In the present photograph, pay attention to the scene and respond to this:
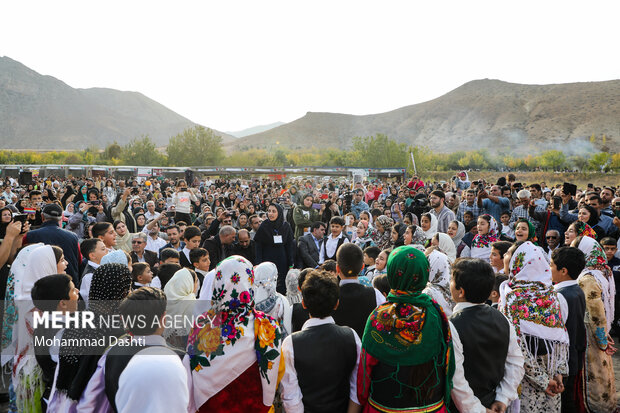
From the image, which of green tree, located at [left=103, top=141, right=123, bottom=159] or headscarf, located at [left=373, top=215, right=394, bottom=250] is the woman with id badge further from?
green tree, located at [left=103, top=141, right=123, bottom=159]

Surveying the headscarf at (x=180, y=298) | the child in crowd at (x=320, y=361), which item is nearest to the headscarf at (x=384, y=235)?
the headscarf at (x=180, y=298)

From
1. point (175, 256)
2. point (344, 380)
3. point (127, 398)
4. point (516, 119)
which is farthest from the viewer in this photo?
point (516, 119)

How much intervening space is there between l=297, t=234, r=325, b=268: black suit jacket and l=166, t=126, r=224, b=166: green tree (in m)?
67.6

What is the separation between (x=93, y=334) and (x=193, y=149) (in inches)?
2875

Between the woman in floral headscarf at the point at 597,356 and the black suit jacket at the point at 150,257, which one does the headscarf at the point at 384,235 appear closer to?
the woman in floral headscarf at the point at 597,356

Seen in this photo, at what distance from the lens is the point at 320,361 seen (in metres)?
2.47

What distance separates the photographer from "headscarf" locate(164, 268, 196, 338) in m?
3.61

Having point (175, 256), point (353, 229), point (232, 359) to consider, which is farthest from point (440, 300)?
point (353, 229)

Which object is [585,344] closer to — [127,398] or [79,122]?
[127,398]

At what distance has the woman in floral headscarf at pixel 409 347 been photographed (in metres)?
2.28

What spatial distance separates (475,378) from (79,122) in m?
200

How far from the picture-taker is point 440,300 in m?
3.57

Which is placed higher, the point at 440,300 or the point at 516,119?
the point at 516,119

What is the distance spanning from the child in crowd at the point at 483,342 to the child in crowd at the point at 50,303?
2.50 metres
